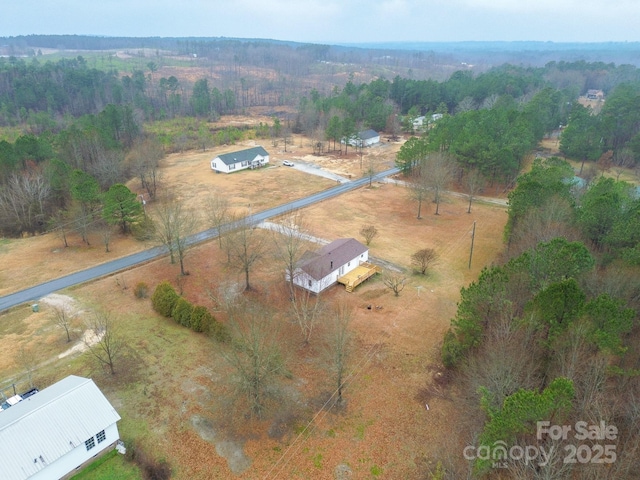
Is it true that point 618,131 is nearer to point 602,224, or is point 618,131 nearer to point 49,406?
point 602,224

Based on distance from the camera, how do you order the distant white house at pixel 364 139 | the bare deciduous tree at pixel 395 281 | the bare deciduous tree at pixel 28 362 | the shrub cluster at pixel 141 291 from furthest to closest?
the distant white house at pixel 364 139 < the bare deciduous tree at pixel 395 281 < the shrub cluster at pixel 141 291 < the bare deciduous tree at pixel 28 362

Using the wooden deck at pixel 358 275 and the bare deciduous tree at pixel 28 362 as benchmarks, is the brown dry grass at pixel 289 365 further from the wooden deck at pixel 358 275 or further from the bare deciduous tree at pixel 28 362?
the wooden deck at pixel 358 275

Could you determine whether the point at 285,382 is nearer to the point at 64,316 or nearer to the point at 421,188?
the point at 64,316

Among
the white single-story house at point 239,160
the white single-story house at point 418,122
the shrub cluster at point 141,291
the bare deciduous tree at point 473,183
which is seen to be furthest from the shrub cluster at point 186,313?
the white single-story house at point 418,122

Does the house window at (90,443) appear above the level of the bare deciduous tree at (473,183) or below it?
→ below

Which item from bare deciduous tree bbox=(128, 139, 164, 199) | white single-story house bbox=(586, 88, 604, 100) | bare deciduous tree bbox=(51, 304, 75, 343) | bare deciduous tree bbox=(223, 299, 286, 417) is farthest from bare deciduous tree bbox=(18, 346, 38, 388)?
white single-story house bbox=(586, 88, 604, 100)

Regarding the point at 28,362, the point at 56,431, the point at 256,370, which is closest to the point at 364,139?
the point at 256,370

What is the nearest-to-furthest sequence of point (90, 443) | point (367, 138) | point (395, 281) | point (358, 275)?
point (90, 443) < point (395, 281) < point (358, 275) < point (367, 138)

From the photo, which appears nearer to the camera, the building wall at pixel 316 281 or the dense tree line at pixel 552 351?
the dense tree line at pixel 552 351

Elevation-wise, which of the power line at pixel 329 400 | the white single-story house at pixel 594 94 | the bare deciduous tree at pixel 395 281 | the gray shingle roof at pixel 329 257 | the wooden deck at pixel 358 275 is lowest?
the power line at pixel 329 400
